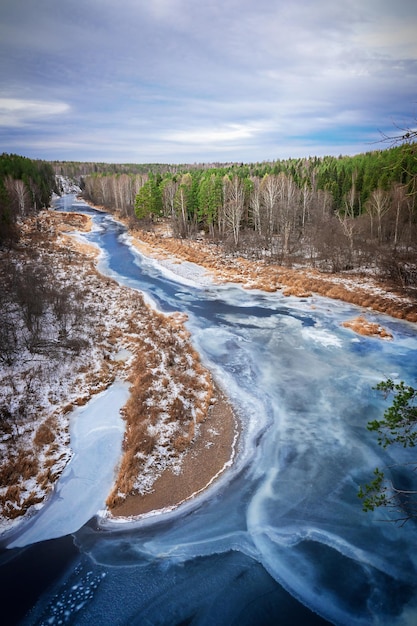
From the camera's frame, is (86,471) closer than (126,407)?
Yes

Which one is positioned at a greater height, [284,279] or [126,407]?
[284,279]

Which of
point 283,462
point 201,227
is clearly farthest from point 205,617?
point 201,227

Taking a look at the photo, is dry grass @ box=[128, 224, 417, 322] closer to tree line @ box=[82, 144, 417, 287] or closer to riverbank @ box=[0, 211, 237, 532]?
tree line @ box=[82, 144, 417, 287]

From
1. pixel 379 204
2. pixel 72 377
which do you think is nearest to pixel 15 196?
pixel 72 377

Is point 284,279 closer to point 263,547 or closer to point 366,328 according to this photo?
point 366,328

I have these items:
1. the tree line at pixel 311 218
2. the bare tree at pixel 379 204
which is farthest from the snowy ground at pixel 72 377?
the bare tree at pixel 379 204

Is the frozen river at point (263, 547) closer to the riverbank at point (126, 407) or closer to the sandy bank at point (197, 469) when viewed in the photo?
the sandy bank at point (197, 469)
